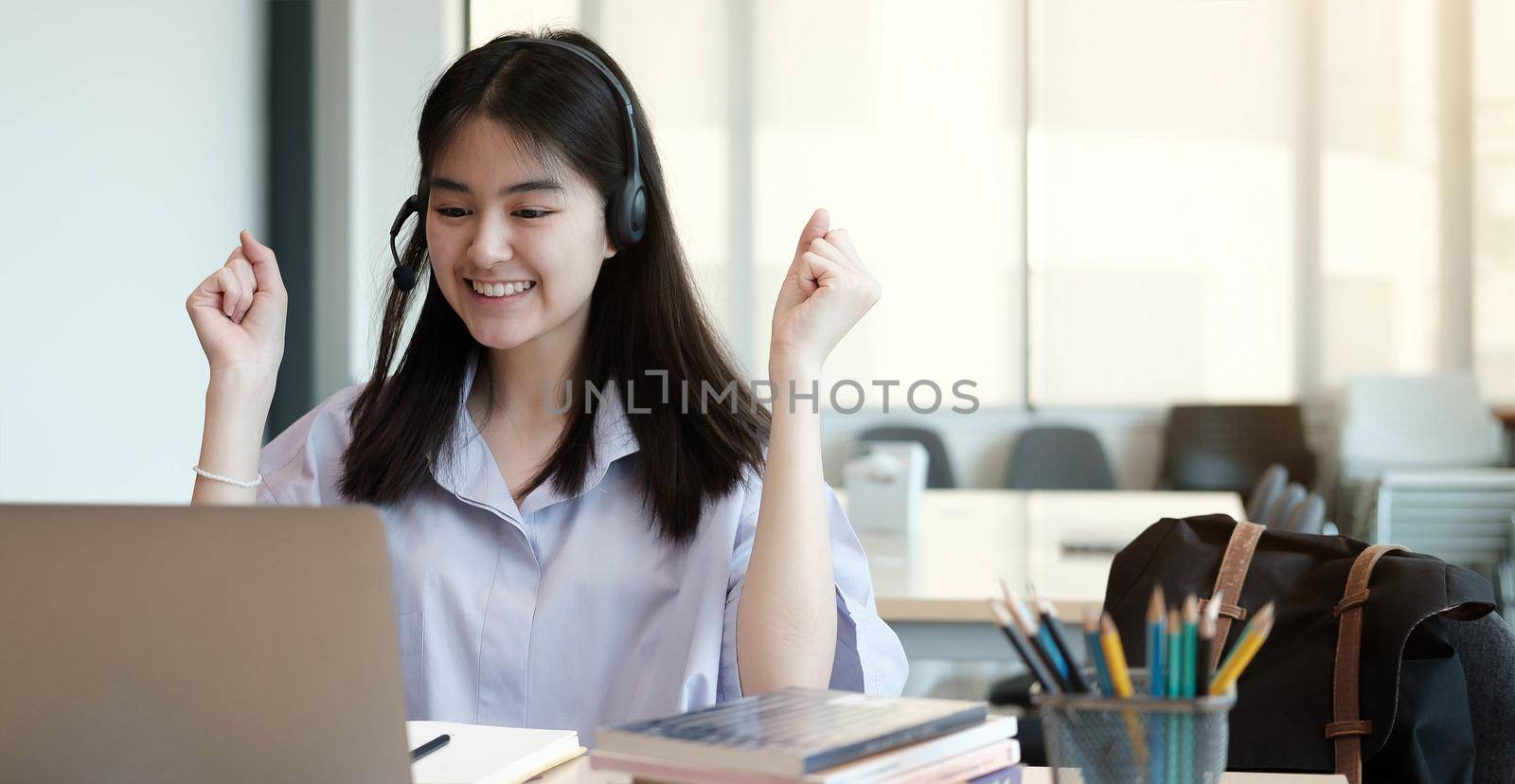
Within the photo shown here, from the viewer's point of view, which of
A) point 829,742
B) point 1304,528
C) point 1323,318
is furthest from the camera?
point 1323,318

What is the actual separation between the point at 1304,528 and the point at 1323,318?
3481 millimetres

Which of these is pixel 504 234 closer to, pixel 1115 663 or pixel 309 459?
pixel 309 459

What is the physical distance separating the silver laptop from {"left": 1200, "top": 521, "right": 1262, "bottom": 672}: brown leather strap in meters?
0.82

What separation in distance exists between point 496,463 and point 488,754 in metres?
0.55

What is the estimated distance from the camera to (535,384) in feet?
4.95

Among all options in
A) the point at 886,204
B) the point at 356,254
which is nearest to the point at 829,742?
the point at 356,254

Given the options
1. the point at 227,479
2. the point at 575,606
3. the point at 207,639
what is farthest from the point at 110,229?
the point at 207,639

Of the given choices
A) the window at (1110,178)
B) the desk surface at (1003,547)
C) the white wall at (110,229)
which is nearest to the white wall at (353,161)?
the white wall at (110,229)

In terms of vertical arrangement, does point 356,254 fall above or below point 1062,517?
above

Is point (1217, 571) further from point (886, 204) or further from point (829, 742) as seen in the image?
point (886, 204)

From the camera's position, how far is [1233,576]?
1.29 m

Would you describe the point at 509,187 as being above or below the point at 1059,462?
above

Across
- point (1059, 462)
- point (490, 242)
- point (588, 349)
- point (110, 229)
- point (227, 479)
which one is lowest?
point (1059, 462)

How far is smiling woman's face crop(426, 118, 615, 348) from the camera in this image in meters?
1.35
